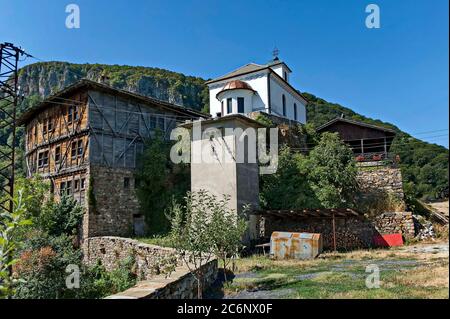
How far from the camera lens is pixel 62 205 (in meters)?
23.0

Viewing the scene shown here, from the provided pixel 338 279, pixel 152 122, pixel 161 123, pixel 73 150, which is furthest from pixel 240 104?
pixel 338 279

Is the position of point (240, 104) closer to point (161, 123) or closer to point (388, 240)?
point (161, 123)

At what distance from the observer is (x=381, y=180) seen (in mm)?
21797

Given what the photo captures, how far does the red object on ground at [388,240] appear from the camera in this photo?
60.6 feet

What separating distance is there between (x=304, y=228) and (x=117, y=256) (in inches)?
401

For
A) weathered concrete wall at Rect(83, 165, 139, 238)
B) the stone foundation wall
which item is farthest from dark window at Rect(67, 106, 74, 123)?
the stone foundation wall

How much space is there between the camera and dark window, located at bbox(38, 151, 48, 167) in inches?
1078

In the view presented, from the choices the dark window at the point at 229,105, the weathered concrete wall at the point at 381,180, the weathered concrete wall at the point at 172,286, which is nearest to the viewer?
the weathered concrete wall at the point at 172,286

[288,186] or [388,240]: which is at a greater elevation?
[288,186]

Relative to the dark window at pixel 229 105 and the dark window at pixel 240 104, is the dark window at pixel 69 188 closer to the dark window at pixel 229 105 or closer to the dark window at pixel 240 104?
the dark window at pixel 229 105

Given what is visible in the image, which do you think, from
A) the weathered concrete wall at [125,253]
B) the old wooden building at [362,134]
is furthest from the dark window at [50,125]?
the old wooden building at [362,134]

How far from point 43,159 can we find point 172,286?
78.1ft

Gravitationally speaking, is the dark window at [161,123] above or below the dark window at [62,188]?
above

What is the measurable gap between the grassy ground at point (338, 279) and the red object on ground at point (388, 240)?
166 inches
